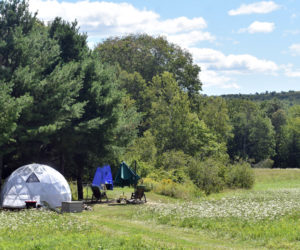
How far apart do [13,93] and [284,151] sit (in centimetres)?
7000

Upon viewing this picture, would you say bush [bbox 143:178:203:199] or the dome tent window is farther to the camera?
bush [bbox 143:178:203:199]

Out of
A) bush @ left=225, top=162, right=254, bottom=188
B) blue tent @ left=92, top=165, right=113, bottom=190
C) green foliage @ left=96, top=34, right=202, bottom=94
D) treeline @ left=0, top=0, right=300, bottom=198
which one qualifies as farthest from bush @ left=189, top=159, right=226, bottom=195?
green foliage @ left=96, top=34, right=202, bottom=94

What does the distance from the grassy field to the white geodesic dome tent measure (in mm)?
2283

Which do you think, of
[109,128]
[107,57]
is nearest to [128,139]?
[109,128]

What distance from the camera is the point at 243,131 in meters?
89.1

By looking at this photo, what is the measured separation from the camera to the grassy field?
12.4 m

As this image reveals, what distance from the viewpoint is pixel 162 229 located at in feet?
54.2

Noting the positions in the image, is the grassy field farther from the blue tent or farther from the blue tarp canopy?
the blue tent

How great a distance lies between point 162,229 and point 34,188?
336 inches

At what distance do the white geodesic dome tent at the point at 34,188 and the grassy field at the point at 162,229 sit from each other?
2.28 metres

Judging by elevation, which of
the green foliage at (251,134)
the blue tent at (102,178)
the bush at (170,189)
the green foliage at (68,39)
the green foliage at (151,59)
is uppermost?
the green foliage at (151,59)

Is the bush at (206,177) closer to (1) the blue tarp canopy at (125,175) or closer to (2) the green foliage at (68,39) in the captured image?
(1) the blue tarp canopy at (125,175)

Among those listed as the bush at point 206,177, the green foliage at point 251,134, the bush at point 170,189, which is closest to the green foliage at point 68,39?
the bush at point 170,189

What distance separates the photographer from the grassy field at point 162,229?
1239cm
